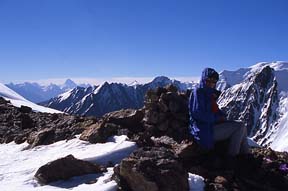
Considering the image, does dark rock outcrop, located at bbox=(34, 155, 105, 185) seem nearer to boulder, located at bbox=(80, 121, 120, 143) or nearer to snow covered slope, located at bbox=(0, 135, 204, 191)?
snow covered slope, located at bbox=(0, 135, 204, 191)

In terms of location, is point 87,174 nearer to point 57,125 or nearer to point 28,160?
point 28,160

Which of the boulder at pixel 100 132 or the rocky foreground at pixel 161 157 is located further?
the boulder at pixel 100 132

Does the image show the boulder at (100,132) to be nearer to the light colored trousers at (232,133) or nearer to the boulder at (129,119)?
the boulder at (129,119)

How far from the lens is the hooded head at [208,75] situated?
12.4 metres

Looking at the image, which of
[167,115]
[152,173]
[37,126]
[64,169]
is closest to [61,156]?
[64,169]

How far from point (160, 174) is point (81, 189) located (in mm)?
2008

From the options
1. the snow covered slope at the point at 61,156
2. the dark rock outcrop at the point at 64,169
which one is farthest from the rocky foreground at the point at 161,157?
the snow covered slope at the point at 61,156

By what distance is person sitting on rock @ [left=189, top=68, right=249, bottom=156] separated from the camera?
1231cm

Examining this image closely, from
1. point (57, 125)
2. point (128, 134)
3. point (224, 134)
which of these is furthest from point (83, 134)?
point (224, 134)

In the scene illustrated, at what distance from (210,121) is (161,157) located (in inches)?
87.1

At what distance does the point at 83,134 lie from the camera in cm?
1536

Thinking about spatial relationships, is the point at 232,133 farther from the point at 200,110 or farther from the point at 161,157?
the point at 161,157

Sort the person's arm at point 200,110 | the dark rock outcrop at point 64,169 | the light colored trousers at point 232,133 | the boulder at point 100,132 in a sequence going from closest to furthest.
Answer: the dark rock outcrop at point 64,169
the person's arm at point 200,110
the light colored trousers at point 232,133
the boulder at point 100,132

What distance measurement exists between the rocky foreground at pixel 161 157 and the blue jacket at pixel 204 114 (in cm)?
33
